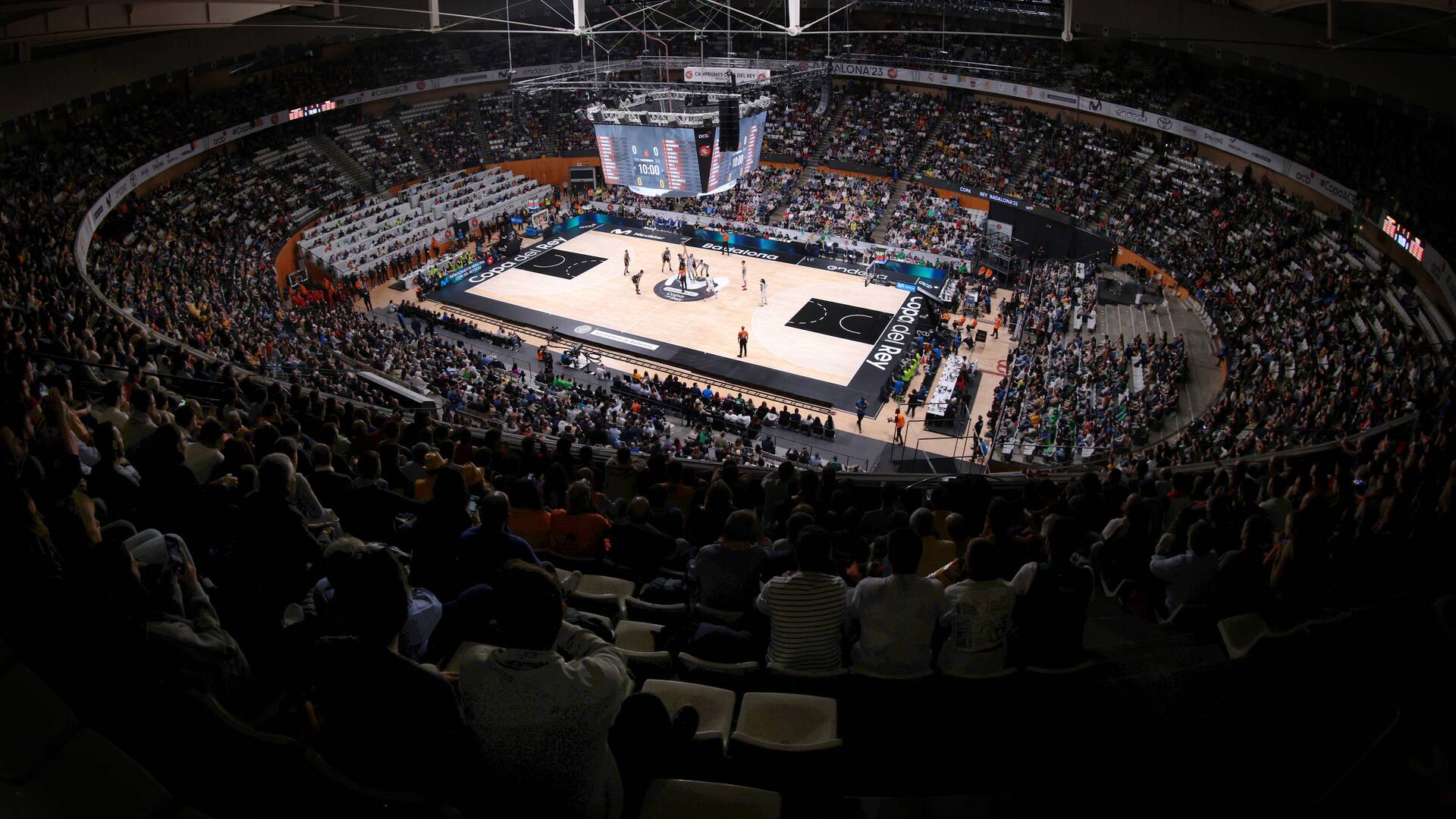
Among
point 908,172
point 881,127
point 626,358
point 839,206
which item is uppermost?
point 881,127

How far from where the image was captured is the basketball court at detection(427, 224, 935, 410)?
96.9 ft

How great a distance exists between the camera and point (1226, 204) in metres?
30.7

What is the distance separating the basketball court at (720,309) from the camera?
2953 cm

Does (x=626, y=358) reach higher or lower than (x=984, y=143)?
lower

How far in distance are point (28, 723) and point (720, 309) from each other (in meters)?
30.7

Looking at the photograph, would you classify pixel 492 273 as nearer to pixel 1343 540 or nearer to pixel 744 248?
pixel 744 248

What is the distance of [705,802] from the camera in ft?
12.0

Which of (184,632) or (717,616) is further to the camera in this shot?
(717,616)

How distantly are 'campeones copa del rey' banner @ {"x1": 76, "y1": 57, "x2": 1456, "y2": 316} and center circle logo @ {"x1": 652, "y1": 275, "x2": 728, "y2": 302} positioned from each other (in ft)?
26.0

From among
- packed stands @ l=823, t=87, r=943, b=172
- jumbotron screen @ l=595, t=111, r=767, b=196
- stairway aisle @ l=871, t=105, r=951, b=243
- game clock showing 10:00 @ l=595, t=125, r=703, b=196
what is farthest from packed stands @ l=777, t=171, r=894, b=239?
game clock showing 10:00 @ l=595, t=125, r=703, b=196

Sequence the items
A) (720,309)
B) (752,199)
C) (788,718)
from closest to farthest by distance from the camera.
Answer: (788,718) → (720,309) → (752,199)

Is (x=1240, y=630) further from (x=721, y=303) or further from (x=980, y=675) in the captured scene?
(x=721, y=303)

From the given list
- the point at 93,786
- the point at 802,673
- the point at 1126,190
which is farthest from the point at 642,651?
the point at 1126,190

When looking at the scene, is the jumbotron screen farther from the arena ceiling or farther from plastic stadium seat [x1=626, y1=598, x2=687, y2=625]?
plastic stadium seat [x1=626, y1=598, x2=687, y2=625]
